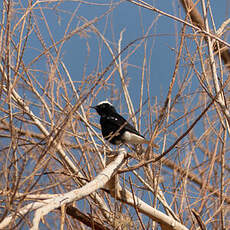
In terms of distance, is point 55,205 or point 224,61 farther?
point 224,61

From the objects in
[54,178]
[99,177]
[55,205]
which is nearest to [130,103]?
[54,178]

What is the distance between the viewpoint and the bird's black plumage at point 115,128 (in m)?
3.43

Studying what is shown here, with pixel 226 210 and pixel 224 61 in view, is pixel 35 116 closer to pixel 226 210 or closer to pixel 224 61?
pixel 226 210

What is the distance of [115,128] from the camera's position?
140 inches

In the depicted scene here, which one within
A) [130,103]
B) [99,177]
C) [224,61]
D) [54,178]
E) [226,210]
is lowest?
[226,210]

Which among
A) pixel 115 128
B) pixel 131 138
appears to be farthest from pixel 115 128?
pixel 131 138

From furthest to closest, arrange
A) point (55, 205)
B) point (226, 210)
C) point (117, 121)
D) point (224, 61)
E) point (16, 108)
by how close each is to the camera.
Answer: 1. point (224, 61)
2. point (117, 121)
3. point (226, 210)
4. point (16, 108)
5. point (55, 205)

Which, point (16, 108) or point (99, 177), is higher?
point (16, 108)

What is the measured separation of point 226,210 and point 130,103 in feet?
2.92

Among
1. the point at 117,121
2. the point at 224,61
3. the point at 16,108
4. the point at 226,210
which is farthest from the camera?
the point at 224,61

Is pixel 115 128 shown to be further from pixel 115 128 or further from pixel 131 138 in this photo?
pixel 131 138

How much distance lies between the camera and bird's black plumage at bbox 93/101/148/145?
11.2ft

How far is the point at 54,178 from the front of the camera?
231cm

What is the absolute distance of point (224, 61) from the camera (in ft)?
13.8
